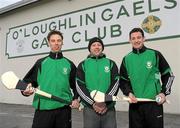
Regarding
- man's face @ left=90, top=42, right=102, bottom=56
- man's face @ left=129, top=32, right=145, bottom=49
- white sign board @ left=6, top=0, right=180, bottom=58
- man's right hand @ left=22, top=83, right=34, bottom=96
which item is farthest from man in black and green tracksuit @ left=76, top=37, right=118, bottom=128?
white sign board @ left=6, top=0, right=180, bottom=58

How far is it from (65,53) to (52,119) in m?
7.50

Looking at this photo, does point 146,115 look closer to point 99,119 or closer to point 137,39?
point 99,119

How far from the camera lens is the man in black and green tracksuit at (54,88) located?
4.19 m

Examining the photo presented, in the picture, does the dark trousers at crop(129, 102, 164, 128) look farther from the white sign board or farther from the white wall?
the white sign board

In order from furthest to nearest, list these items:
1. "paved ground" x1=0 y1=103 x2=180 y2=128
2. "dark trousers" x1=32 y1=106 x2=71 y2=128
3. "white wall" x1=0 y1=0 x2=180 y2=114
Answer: "white wall" x1=0 y1=0 x2=180 y2=114 < "paved ground" x1=0 y1=103 x2=180 y2=128 < "dark trousers" x1=32 y1=106 x2=71 y2=128

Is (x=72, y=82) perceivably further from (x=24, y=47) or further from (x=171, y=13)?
(x=24, y=47)

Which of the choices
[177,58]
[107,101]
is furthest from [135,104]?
[177,58]

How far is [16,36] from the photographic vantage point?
13945 mm

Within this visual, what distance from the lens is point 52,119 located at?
4188 mm

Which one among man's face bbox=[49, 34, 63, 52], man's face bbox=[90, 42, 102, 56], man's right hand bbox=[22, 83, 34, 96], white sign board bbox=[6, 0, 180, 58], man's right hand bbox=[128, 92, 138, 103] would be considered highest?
white sign board bbox=[6, 0, 180, 58]

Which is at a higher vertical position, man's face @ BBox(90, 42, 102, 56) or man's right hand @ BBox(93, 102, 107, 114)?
man's face @ BBox(90, 42, 102, 56)

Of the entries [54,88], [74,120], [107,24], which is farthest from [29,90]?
[107,24]

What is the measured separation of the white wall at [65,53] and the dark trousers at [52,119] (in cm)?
514

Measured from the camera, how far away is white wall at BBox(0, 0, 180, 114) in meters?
8.77
